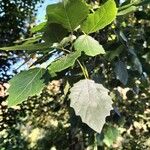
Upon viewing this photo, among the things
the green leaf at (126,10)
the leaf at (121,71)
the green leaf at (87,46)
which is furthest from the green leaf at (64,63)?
the leaf at (121,71)

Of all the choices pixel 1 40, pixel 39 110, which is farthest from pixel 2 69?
pixel 39 110

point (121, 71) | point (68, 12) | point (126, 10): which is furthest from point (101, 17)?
point (121, 71)

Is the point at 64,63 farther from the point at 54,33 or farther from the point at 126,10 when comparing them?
the point at 126,10

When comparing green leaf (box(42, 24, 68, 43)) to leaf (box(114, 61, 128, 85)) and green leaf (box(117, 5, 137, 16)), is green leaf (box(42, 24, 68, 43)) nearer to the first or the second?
green leaf (box(117, 5, 137, 16))

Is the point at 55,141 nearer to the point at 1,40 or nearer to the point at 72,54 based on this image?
the point at 1,40

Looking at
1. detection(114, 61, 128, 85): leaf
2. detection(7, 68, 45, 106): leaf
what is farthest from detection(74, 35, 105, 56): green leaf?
detection(114, 61, 128, 85): leaf

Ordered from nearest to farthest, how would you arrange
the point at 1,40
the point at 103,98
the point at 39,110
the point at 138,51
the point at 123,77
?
the point at 103,98
the point at 123,77
the point at 138,51
the point at 1,40
the point at 39,110
